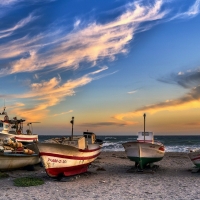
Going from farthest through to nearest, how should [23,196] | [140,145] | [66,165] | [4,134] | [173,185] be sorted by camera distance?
[4,134], [140,145], [66,165], [173,185], [23,196]

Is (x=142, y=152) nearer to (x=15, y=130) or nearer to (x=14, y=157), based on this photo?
(x=14, y=157)

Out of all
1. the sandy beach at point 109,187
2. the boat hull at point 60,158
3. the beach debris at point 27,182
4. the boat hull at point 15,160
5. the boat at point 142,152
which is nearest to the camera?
the sandy beach at point 109,187

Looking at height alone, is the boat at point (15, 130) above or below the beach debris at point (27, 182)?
above

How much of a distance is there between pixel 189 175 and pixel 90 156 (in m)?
6.92

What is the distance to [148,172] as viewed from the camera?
20.5 m

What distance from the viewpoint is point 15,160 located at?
1964cm

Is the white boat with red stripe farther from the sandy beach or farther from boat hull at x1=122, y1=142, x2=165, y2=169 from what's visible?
boat hull at x1=122, y1=142, x2=165, y2=169

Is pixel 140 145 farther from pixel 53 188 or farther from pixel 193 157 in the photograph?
pixel 53 188

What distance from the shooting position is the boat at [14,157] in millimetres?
19031

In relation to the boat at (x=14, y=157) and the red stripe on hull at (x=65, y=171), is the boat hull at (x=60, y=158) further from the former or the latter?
the boat at (x=14, y=157)

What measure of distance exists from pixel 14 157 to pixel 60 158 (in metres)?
4.07

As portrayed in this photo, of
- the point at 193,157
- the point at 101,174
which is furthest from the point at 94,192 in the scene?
the point at 193,157

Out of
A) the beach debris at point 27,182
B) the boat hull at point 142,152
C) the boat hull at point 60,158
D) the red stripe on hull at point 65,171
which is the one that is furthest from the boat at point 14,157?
the boat hull at point 142,152

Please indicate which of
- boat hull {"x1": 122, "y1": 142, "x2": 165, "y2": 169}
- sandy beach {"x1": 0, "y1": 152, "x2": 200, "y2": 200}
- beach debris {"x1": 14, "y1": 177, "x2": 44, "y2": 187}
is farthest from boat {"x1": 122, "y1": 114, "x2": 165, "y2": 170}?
beach debris {"x1": 14, "y1": 177, "x2": 44, "y2": 187}
